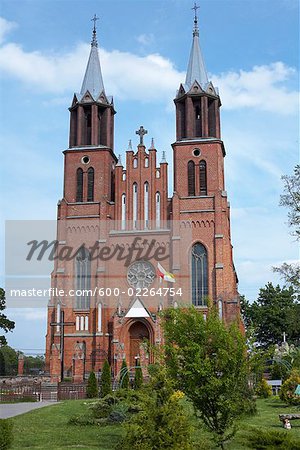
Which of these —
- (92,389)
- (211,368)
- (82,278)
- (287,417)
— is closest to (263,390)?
(92,389)

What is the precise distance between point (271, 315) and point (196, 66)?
2841 centimetres

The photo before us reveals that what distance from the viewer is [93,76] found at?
4559cm

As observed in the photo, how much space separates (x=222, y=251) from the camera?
38312 mm

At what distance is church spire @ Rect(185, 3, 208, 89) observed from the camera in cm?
4319

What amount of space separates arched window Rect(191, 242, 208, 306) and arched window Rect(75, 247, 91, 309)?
7.55 meters

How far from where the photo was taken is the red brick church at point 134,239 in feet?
124

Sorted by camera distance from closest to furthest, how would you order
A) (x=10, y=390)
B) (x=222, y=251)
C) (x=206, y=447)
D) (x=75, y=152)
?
1. (x=206, y=447)
2. (x=10, y=390)
3. (x=222, y=251)
4. (x=75, y=152)

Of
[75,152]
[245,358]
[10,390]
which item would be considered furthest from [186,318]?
[75,152]

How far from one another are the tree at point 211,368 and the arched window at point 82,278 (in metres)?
27.1

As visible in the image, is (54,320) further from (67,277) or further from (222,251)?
(222,251)

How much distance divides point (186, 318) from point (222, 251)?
25.7m

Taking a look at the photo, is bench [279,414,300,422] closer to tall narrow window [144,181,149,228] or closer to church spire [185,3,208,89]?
tall narrow window [144,181,149,228]

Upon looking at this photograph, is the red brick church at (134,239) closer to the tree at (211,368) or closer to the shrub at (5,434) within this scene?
the tree at (211,368)

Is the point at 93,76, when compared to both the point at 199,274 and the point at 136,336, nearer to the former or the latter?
the point at 199,274
